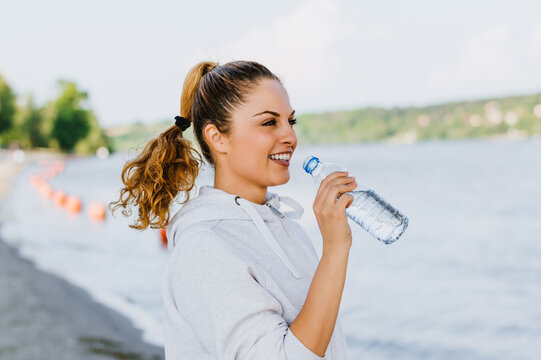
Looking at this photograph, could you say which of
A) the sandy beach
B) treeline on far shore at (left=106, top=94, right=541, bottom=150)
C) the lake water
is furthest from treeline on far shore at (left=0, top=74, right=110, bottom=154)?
the sandy beach

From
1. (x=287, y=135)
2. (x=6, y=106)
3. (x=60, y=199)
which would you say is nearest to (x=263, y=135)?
(x=287, y=135)

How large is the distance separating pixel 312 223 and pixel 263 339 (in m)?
15.6

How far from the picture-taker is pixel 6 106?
61.7m

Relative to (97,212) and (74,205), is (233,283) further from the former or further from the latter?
(74,205)

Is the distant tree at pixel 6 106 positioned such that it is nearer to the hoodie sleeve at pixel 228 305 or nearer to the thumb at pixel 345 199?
the hoodie sleeve at pixel 228 305

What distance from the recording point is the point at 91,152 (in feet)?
307

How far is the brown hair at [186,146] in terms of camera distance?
5.22 feet

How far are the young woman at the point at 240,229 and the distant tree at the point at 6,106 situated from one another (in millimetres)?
65956

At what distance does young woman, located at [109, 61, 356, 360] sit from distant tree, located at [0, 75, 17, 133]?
66.0 m

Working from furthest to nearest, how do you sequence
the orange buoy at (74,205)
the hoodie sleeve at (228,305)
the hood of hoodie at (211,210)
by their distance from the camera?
the orange buoy at (74,205) → the hood of hoodie at (211,210) → the hoodie sleeve at (228,305)

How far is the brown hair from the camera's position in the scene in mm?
1590

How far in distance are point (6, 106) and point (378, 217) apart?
219 ft

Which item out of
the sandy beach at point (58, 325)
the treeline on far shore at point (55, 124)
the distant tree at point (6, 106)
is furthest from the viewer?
the treeline on far shore at point (55, 124)

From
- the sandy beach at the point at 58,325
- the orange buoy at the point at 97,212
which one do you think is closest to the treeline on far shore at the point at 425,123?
the orange buoy at the point at 97,212
